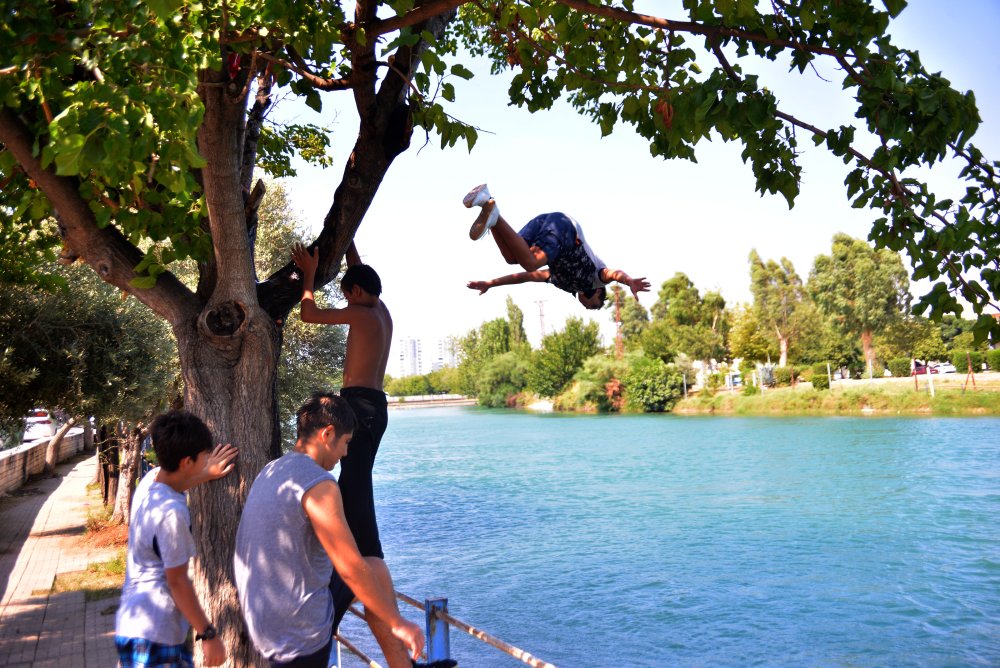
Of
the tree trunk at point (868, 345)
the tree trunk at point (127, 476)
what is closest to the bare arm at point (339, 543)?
the tree trunk at point (127, 476)

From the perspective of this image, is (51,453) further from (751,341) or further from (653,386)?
(751,341)

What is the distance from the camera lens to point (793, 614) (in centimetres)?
1775

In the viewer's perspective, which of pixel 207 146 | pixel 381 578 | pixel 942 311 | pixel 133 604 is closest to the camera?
pixel 133 604


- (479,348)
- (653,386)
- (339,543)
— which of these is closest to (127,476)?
(339,543)

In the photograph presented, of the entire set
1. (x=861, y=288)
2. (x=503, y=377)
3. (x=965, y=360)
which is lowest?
(x=503, y=377)

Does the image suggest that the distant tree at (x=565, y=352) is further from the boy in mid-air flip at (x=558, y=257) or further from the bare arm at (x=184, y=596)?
the bare arm at (x=184, y=596)

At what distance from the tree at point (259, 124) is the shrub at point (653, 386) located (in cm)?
5668

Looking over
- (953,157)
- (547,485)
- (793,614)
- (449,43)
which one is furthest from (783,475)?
(953,157)

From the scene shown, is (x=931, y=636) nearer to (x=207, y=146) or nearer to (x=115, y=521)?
(x=115, y=521)

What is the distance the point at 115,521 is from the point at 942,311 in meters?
15.7

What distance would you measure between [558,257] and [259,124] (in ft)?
6.44

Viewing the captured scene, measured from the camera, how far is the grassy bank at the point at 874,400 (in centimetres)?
4428

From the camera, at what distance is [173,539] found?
3.08m

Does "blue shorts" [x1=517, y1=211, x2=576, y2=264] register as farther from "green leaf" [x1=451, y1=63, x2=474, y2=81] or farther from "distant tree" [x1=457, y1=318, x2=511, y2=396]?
"distant tree" [x1=457, y1=318, x2=511, y2=396]
